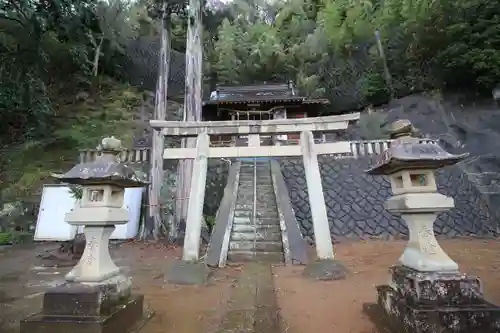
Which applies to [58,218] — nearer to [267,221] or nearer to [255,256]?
[267,221]

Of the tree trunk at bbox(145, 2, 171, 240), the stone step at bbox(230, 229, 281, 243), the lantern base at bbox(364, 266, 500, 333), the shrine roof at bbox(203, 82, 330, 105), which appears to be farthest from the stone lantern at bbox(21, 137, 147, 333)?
the shrine roof at bbox(203, 82, 330, 105)

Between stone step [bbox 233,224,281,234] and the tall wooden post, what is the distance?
3697mm

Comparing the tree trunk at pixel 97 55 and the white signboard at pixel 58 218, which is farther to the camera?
the tree trunk at pixel 97 55

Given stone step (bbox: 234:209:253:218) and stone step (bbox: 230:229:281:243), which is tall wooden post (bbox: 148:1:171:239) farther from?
stone step (bbox: 230:229:281:243)

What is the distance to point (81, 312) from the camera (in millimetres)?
3205

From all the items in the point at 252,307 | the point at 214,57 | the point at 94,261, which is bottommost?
the point at 252,307

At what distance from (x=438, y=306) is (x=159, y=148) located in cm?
1015

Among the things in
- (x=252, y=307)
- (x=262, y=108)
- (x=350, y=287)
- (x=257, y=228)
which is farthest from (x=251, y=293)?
(x=262, y=108)

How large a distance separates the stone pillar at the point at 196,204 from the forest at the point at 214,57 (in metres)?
6.34

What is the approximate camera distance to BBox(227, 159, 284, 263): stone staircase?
7.60 metres

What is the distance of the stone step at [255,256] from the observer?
24.3 ft

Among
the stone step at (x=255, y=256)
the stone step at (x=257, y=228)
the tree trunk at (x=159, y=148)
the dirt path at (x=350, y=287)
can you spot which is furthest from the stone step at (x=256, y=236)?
the tree trunk at (x=159, y=148)

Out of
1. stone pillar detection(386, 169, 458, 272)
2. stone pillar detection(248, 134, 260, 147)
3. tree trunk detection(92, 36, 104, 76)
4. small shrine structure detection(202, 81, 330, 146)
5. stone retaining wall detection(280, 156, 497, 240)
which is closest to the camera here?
stone pillar detection(386, 169, 458, 272)

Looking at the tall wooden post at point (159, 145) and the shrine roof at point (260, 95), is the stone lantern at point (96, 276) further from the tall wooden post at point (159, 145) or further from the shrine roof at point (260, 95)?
the shrine roof at point (260, 95)
